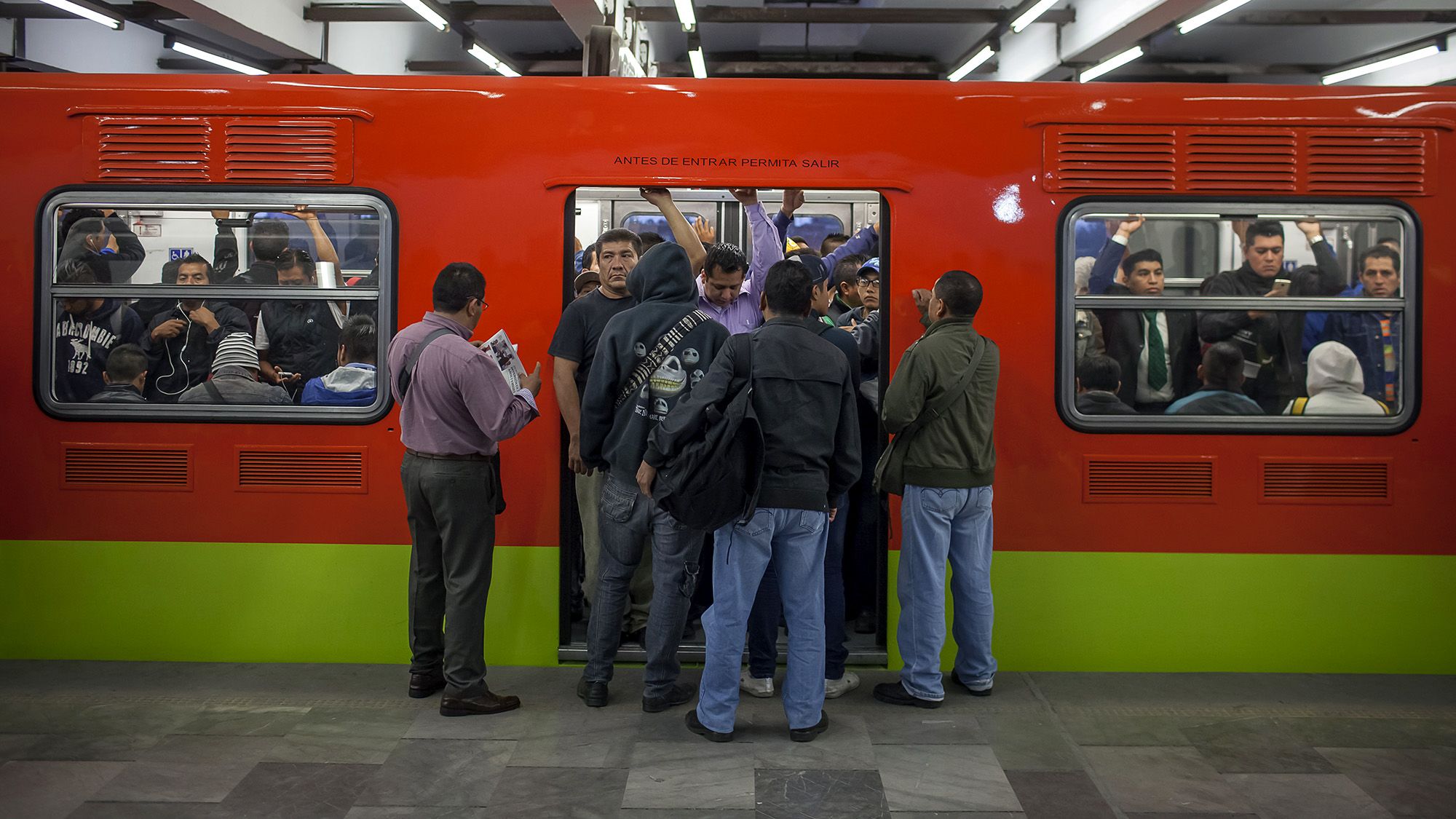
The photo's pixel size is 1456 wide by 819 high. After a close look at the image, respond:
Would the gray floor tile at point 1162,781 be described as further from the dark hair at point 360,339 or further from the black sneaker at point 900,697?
the dark hair at point 360,339

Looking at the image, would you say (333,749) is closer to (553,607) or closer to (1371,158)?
(553,607)

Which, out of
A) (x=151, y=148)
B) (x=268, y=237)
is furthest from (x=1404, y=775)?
(x=151, y=148)

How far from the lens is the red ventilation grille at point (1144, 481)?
4.30 metres

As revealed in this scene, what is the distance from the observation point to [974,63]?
1133 centimetres

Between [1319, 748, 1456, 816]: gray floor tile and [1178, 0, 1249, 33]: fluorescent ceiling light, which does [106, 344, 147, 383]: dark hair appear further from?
[1178, 0, 1249, 33]: fluorescent ceiling light

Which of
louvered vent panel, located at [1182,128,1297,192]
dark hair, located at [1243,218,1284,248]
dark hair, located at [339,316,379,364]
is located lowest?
dark hair, located at [339,316,379,364]

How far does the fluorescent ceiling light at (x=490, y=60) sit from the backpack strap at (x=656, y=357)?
7.44 meters

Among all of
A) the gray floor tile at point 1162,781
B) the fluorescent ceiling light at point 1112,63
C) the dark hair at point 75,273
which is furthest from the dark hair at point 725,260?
the fluorescent ceiling light at point 1112,63

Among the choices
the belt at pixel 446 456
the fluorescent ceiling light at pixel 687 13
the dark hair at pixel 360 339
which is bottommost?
the belt at pixel 446 456

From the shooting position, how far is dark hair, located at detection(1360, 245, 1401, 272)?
429 cm

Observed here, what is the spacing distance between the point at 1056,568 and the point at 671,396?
1.82 meters

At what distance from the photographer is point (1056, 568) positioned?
433cm

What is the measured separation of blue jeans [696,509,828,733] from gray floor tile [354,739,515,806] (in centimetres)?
76

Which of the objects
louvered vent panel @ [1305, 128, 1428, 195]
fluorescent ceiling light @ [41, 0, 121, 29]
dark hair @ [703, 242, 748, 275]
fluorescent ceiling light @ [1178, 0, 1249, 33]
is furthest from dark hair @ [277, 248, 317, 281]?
fluorescent ceiling light @ [1178, 0, 1249, 33]
